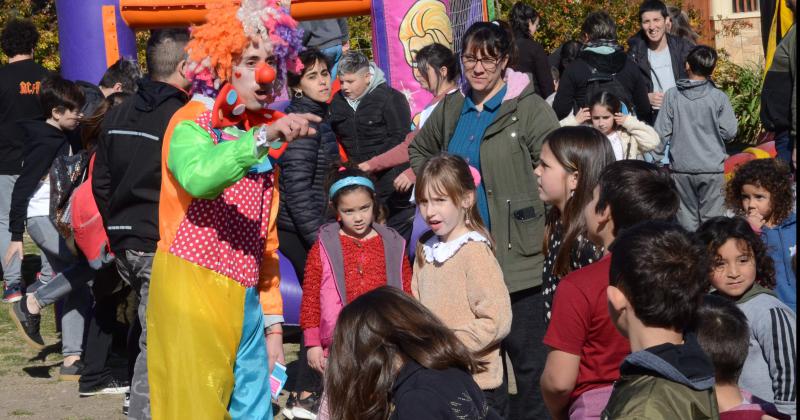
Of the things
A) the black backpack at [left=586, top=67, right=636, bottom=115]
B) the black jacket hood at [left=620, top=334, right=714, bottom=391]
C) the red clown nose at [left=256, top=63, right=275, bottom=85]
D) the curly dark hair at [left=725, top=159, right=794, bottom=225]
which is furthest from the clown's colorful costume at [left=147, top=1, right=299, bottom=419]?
the black backpack at [left=586, top=67, right=636, bottom=115]

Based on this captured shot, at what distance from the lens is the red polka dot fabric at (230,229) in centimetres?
400

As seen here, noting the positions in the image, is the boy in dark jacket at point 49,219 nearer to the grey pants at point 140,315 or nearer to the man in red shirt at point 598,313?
the grey pants at point 140,315

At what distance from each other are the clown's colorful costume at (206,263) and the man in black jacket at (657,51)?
5.71 m

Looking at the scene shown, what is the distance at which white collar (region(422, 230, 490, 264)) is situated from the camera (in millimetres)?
4766

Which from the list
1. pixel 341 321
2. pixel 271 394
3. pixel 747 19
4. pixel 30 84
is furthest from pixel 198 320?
pixel 747 19

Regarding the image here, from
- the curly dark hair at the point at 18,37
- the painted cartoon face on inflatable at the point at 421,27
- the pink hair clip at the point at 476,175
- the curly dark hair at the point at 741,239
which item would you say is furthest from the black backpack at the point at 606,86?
the curly dark hair at the point at 18,37

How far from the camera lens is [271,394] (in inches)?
177

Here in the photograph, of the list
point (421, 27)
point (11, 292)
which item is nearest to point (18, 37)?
point (11, 292)

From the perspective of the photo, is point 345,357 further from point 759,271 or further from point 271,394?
point 759,271

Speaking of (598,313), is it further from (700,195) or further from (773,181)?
(700,195)

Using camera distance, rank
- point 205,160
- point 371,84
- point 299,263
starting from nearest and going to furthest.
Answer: point 205,160 < point 299,263 < point 371,84

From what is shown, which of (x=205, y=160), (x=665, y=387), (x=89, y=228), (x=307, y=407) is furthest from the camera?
(x=89, y=228)

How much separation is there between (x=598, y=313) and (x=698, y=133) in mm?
5466

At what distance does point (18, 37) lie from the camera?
399 inches
